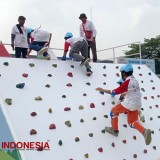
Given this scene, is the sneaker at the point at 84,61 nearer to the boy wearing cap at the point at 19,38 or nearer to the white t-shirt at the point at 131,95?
the white t-shirt at the point at 131,95

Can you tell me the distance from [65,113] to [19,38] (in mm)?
2442

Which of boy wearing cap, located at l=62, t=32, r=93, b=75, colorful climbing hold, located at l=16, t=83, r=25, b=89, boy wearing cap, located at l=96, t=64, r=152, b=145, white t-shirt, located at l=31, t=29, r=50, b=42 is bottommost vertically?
boy wearing cap, located at l=96, t=64, r=152, b=145

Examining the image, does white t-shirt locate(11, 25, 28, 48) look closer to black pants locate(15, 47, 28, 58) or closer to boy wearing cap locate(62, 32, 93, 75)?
black pants locate(15, 47, 28, 58)

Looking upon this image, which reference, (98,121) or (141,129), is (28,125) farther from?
(141,129)

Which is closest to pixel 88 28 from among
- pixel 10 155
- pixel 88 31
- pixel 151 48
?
pixel 88 31

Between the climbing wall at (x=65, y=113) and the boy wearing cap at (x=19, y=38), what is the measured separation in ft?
3.84

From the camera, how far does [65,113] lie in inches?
243

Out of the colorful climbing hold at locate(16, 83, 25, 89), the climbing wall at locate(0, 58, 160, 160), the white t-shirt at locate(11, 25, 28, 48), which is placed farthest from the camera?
the white t-shirt at locate(11, 25, 28, 48)

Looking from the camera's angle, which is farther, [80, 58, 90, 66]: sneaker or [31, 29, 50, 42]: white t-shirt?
[31, 29, 50, 42]: white t-shirt

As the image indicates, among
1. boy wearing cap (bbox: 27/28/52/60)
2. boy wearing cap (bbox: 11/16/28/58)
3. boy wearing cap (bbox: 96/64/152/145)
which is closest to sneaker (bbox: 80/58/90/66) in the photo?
Result: boy wearing cap (bbox: 27/28/52/60)

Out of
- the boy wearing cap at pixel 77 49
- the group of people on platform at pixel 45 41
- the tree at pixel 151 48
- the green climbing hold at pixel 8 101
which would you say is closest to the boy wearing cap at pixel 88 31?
the group of people on platform at pixel 45 41

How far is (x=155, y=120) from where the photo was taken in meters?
7.60

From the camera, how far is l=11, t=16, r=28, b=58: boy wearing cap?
7742mm

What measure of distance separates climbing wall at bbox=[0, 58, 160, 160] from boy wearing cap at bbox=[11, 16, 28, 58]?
1.17 m
